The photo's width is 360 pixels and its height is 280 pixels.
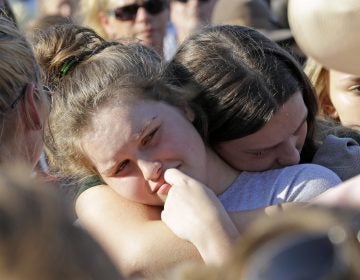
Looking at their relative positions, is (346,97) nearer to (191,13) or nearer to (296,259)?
(191,13)

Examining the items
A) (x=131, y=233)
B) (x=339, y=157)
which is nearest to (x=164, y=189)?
(x=131, y=233)

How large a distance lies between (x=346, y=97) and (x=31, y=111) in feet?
4.56

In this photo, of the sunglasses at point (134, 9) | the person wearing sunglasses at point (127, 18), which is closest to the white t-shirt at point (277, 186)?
the person wearing sunglasses at point (127, 18)

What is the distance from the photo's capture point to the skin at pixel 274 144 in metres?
2.19

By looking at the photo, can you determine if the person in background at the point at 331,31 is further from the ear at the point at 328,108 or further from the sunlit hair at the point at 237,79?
the ear at the point at 328,108

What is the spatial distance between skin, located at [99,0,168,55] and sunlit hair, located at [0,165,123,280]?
11.2 ft

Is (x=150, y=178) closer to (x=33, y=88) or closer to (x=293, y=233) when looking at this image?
(x=33, y=88)

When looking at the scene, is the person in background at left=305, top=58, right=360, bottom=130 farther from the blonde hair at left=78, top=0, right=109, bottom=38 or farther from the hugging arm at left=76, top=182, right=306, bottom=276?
the blonde hair at left=78, top=0, right=109, bottom=38

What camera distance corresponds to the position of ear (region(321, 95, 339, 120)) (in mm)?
3154

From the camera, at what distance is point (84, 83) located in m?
2.20

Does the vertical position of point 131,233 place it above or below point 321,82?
above

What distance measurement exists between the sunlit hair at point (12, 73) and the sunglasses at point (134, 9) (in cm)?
232

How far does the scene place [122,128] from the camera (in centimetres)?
209

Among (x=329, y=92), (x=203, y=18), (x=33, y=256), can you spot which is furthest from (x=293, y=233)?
(x=203, y=18)
